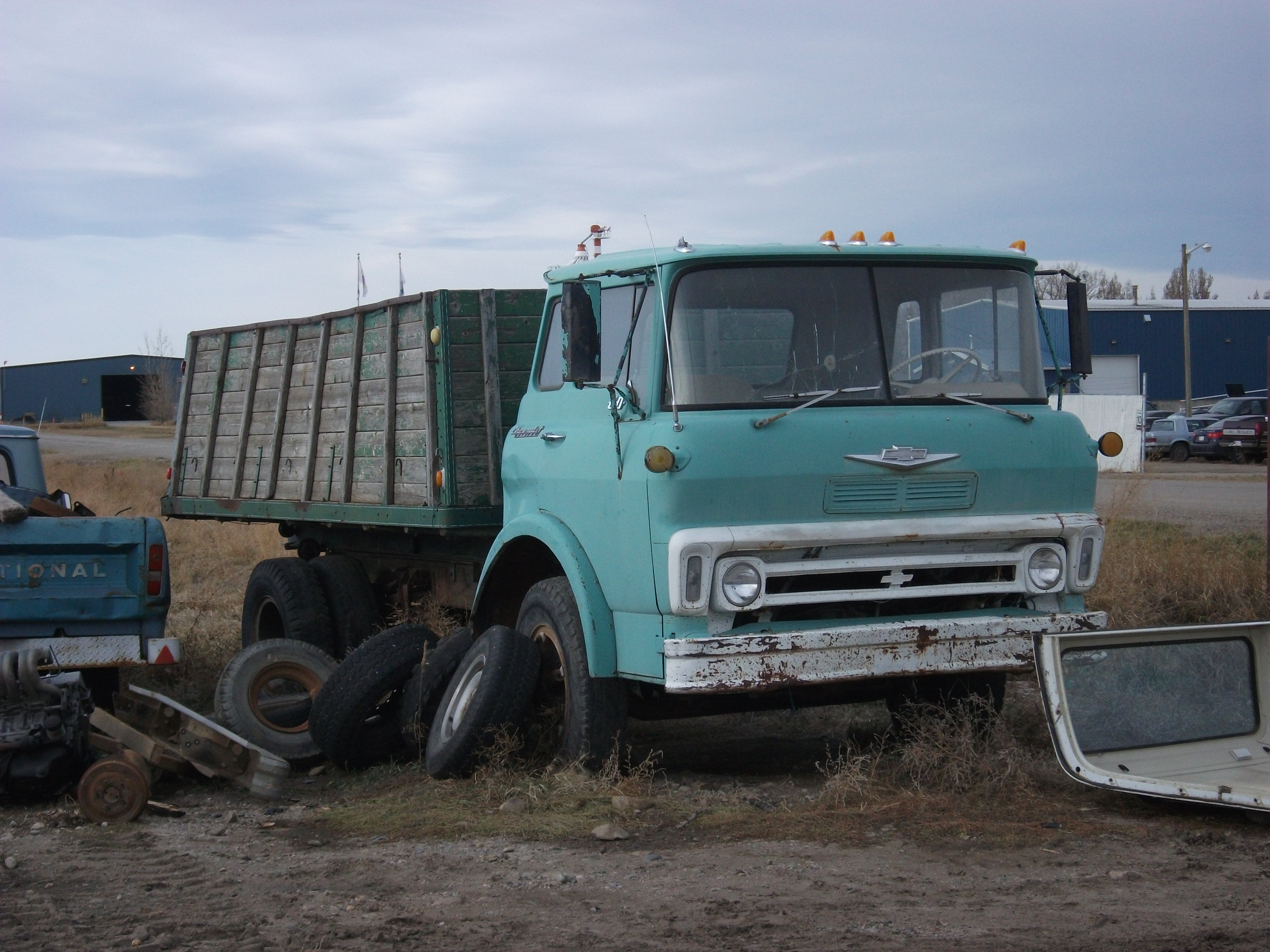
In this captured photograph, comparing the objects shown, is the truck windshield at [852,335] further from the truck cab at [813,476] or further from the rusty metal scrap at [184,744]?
the rusty metal scrap at [184,744]

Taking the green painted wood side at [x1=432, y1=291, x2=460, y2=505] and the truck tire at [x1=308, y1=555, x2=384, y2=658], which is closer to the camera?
the green painted wood side at [x1=432, y1=291, x2=460, y2=505]

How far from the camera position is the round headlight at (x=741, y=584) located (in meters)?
5.33

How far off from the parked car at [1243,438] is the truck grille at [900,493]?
94.1ft

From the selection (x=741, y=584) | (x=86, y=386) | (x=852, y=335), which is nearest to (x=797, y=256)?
(x=852, y=335)

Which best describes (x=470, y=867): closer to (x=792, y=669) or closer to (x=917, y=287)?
(x=792, y=669)

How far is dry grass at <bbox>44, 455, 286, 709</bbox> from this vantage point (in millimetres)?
9891

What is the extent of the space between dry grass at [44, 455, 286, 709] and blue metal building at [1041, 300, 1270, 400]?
37938 mm

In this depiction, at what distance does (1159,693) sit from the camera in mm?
5648

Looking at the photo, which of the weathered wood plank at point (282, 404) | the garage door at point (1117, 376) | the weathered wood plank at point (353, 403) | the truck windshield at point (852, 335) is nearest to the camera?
the truck windshield at point (852, 335)

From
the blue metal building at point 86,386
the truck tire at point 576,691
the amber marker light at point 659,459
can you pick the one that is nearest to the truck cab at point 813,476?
the amber marker light at point 659,459

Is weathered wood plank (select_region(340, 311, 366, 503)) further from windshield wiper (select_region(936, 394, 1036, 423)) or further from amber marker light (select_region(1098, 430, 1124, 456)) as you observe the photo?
amber marker light (select_region(1098, 430, 1124, 456))

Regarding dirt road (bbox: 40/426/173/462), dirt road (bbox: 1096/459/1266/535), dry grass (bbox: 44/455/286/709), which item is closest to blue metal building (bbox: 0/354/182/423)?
dirt road (bbox: 40/426/173/462)

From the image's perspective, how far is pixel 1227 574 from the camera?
991 centimetres

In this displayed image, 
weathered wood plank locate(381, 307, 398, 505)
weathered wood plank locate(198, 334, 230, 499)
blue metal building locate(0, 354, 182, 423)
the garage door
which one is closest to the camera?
weathered wood plank locate(381, 307, 398, 505)
